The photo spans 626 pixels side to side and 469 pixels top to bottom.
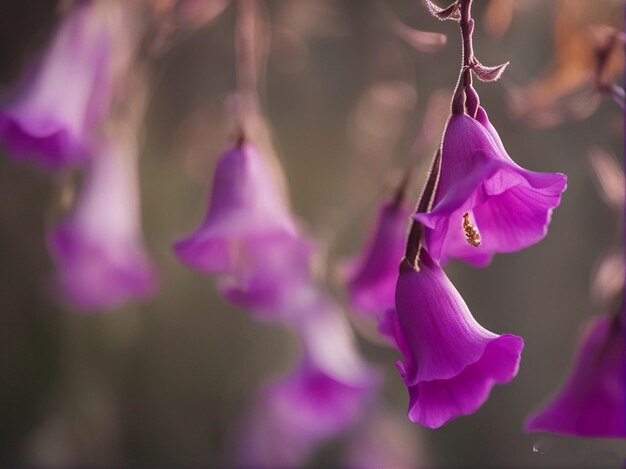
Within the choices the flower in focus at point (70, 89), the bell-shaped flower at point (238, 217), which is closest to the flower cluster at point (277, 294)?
the bell-shaped flower at point (238, 217)

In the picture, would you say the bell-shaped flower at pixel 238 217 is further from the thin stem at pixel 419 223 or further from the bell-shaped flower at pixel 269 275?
the thin stem at pixel 419 223

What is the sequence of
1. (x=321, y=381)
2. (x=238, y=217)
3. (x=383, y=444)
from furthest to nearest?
1. (x=383, y=444)
2. (x=321, y=381)
3. (x=238, y=217)

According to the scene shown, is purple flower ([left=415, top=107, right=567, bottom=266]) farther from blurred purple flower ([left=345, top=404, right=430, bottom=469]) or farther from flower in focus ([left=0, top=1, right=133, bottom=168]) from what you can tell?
blurred purple flower ([left=345, top=404, right=430, bottom=469])

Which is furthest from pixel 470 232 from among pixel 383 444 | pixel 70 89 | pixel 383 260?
pixel 383 444

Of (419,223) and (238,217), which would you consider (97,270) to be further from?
(419,223)

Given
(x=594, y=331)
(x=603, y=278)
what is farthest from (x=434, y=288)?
(x=603, y=278)

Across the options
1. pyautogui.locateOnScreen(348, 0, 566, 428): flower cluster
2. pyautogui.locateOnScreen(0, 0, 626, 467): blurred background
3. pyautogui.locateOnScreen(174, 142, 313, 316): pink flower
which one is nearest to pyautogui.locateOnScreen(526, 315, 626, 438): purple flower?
pyautogui.locateOnScreen(348, 0, 566, 428): flower cluster
